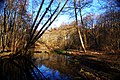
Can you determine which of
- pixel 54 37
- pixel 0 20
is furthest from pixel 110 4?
pixel 54 37

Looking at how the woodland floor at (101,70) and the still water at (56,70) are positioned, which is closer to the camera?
the woodland floor at (101,70)

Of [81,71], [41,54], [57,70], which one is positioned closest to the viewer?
[81,71]

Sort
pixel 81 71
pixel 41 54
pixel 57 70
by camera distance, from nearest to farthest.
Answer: pixel 81 71 → pixel 57 70 → pixel 41 54

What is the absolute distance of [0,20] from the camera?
3161 cm

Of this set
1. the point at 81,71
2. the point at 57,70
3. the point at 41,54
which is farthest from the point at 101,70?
the point at 41,54

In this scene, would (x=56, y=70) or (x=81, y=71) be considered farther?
(x=56, y=70)

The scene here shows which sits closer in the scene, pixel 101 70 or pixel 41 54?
pixel 101 70

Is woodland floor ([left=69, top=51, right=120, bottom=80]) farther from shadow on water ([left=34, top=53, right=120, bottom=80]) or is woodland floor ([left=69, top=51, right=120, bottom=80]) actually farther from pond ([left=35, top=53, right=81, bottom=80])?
Answer: pond ([left=35, top=53, right=81, bottom=80])

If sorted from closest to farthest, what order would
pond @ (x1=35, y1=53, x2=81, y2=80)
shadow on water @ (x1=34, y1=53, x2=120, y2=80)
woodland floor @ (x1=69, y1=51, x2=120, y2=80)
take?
woodland floor @ (x1=69, y1=51, x2=120, y2=80) → shadow on water @ (x1=34, y1=53, x2=120, y2=80) → pond @ (x1=35, y1=53, x2=81, y2=80)

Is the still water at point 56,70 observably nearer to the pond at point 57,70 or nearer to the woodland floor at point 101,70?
the pond at point 57,70

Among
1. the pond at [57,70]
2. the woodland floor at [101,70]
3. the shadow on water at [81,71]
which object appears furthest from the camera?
the pond at [57,70]

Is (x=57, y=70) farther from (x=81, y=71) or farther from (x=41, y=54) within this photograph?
(x=41, y=54)

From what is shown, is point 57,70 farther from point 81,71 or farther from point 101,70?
point 101,70

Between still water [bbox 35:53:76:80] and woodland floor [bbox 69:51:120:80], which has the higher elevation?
woodland floor [bbox 69:51:120:80]
